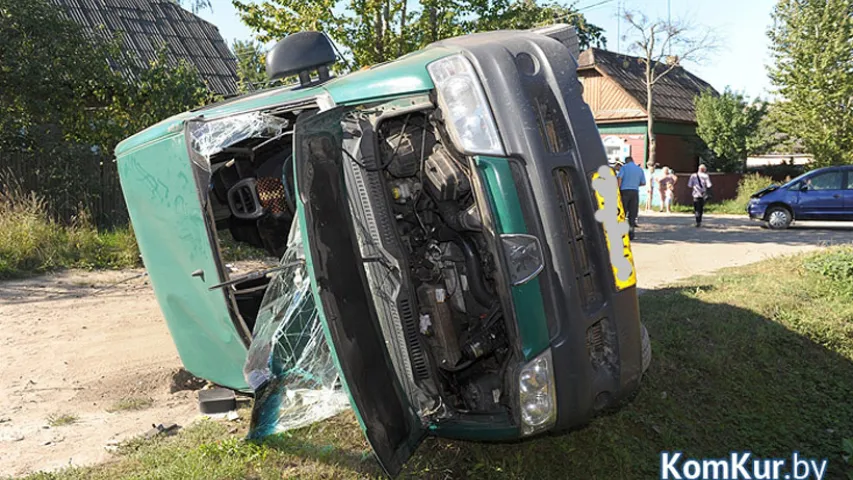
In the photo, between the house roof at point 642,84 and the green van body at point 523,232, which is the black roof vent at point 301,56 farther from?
the house roof at point 642,84

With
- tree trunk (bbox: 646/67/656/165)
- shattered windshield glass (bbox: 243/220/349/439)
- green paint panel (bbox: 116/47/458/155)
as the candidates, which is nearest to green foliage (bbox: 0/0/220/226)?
green paint panel (bbox: 116/47/458/155)

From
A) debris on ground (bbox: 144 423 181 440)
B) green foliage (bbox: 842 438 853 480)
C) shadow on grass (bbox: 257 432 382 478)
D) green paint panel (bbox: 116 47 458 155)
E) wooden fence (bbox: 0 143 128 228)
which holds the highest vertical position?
green paint panel (bbox: 116 47 458 155)

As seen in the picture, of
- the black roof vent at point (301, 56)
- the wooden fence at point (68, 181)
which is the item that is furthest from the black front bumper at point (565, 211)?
the wooden fence at point (68, 181)

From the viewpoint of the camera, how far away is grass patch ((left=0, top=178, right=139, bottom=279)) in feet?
29.9

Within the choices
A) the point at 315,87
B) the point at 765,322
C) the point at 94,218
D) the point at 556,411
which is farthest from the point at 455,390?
the point at 94,218

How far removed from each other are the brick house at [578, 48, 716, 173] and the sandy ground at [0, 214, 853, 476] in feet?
63.8

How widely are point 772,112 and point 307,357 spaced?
86.1 ft

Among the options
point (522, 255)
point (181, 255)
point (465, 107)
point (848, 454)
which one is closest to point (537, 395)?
point (522, 255)

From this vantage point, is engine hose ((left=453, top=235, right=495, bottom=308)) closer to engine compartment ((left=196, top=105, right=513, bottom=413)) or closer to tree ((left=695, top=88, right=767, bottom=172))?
engine compartment ((left=196, top=105, right=513, bottom=413))

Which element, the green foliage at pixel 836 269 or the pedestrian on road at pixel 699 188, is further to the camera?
the pedestrian on road at pixel 699 188

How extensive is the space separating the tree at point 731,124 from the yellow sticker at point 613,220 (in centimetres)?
2595

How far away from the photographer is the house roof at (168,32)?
672 inches

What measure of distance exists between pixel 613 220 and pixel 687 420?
8.11 feet

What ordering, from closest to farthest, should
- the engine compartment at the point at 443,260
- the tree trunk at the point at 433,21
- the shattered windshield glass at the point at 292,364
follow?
the engine compartment at the point at 443,260, the shattered windshield glass at the point at 292,364, the tree trunk at the point at 433,21
